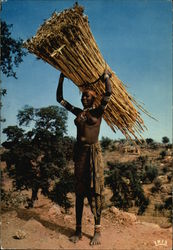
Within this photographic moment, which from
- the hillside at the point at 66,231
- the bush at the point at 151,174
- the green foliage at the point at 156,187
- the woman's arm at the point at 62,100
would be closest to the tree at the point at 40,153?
the hillside at the point at 66,231

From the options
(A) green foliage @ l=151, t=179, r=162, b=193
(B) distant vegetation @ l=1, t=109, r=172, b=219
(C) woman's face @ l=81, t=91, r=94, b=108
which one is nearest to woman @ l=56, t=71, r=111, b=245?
(C) woman's face @ l=81, t=91, r=94, b=108

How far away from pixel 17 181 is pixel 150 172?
10.2 meters

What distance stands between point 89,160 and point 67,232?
1.25 m

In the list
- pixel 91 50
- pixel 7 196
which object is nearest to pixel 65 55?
pixel 91 50

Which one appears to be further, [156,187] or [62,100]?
[156,187]

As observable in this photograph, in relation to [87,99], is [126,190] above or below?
below

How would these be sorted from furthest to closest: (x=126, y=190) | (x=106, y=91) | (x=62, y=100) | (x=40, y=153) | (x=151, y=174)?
(x=151, y=174)
(x=126, y=190)
(x=40, y=153)
(x=62, y=100)
(x=106, y=91)

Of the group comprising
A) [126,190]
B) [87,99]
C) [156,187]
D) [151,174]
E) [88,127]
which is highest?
[87,99]

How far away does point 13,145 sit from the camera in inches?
248

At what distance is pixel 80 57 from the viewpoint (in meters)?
3.20

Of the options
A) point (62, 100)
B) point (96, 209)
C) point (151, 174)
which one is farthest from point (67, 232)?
point (151, 174)

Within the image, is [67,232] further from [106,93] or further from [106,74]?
[106,74]

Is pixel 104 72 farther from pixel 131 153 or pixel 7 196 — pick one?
pixel 131 153

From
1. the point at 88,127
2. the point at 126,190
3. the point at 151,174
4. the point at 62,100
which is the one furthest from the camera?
the point at 151,174
